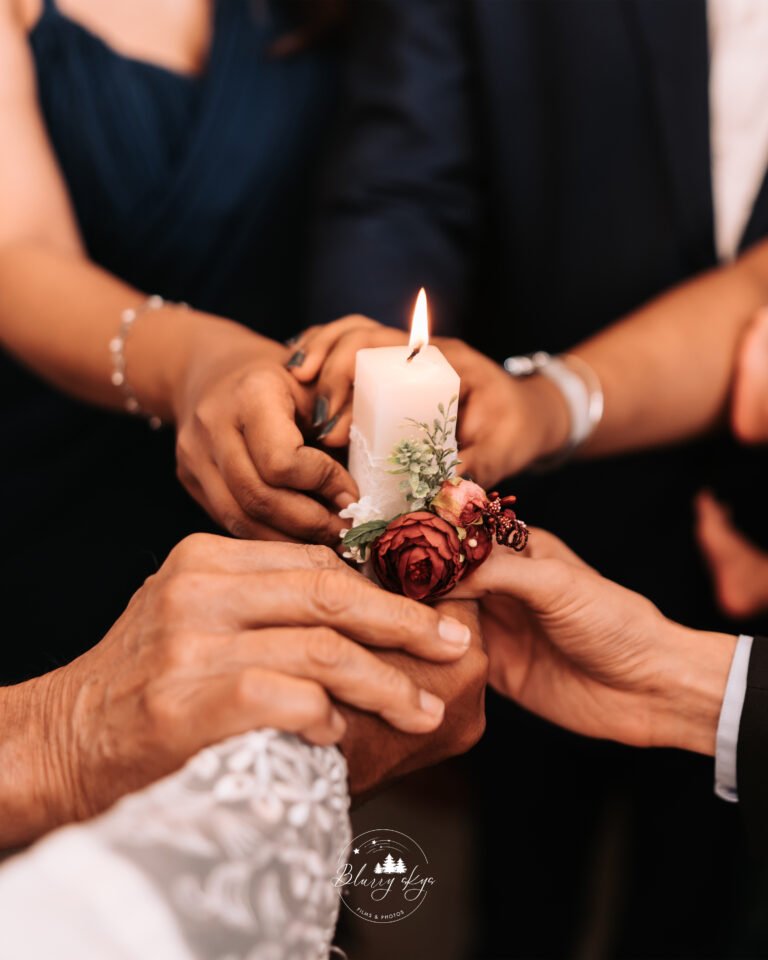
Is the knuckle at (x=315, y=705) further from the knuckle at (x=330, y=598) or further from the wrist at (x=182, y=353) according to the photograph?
the wrist at (x=182, y=353)

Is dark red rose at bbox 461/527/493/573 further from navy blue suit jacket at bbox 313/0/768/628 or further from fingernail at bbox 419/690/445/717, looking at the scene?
navy blue suit jacket at bbox 313/0/768/628

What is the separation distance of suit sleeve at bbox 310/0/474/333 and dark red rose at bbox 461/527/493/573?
0.52m

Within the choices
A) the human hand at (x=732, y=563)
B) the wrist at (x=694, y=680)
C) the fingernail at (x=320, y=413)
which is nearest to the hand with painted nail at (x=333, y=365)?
the fingernail at (x=320, y=413)

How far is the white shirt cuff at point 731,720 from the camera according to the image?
68cm

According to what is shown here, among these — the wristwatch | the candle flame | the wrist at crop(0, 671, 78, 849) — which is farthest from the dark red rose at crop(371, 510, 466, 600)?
the wristwatch

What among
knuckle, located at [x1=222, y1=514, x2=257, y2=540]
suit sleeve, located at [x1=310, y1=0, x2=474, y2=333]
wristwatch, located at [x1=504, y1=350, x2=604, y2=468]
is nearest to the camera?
knuckle, located at [x1=222, y1=514, x2=257, y2=540]

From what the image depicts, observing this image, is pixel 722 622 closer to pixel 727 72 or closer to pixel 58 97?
pixel 727 72

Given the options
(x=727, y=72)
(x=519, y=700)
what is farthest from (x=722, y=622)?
(x=727, y=72)

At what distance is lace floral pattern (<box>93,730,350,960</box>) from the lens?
37 centimetres

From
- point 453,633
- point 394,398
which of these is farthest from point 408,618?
point 394,398

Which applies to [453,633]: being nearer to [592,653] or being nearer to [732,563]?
[592,653]

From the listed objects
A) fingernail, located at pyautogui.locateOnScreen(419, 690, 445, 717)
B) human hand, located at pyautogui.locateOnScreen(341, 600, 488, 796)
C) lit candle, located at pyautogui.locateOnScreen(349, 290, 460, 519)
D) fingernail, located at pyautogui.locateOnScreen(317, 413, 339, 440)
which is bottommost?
human hand, located at pyautogui.locateOnScreen(341, 600, 488, 796)

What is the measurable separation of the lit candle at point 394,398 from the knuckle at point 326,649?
0.37 ft

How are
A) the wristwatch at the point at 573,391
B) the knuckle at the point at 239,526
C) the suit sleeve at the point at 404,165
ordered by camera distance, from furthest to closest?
the suit sleeve at the point at 404,165 → the wristwatch at the point at 573,391 → the knuckle at the point at 239,526
